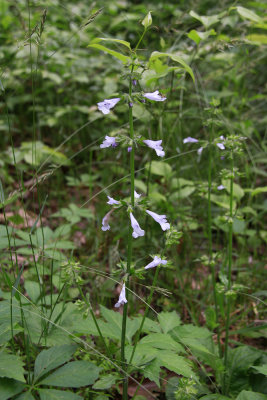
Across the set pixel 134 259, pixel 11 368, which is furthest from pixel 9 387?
pixel 134 259

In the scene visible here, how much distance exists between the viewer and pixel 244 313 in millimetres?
2381

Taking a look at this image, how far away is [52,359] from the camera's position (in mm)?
1478

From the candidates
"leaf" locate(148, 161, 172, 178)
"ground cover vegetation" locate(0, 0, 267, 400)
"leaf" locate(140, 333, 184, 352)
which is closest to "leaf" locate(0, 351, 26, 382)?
"ground cover vegetation" locate(0, 0, 267, 400)

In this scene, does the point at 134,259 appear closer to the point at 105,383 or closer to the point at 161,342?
the point at 161,342

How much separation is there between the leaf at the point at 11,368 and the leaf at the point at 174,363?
1.84ft

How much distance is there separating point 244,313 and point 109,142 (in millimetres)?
1551

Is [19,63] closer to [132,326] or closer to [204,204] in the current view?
[204,204]

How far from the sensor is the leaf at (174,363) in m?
1.50

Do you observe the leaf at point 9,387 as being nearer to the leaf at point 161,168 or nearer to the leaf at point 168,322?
the leaf at point 168,322

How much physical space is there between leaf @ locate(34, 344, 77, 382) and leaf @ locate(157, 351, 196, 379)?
1.22 ft

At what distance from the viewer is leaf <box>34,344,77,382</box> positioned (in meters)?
1.45

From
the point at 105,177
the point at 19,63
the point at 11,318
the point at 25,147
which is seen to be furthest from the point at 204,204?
the point at 19,63

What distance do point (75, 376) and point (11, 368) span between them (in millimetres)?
242

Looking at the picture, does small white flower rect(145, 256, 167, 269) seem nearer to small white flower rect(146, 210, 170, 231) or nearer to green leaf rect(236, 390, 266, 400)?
small white flower rect(146, 210, 170, 231)
